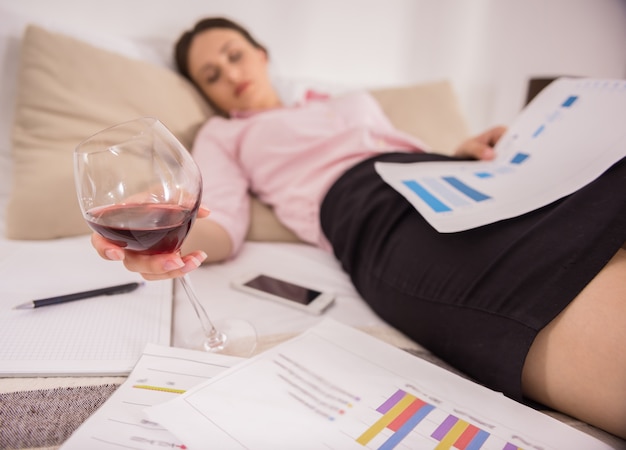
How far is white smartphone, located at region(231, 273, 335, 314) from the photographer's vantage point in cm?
67

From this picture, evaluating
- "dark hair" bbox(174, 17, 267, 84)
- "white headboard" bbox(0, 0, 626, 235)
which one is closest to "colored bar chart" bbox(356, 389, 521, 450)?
"dark hair" bbox(174, 17, 267, 84)

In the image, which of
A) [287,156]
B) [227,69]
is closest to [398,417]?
[287,156]

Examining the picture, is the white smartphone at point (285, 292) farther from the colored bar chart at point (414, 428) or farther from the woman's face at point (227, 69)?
the woman's face at point (227, 69)

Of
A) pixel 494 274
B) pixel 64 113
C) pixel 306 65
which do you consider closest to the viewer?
pixel 494 274

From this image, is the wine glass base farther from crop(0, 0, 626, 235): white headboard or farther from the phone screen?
crop(0, 0, 626, 235): white headboard

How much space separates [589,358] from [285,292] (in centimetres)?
44

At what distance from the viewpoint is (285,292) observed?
2.32 ft

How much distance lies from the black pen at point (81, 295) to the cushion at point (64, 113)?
32 cm

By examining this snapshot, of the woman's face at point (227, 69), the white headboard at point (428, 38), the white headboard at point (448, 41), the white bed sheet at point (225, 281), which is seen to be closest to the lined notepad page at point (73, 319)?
the white bed sheet at point (225, 281)

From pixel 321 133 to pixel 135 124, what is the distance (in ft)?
2.07

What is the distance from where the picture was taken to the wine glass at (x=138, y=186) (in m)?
0.43

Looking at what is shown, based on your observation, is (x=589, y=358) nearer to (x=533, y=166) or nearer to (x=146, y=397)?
(x=533, y=166)

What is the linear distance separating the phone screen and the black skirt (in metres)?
0.10

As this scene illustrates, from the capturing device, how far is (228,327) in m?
0.59
